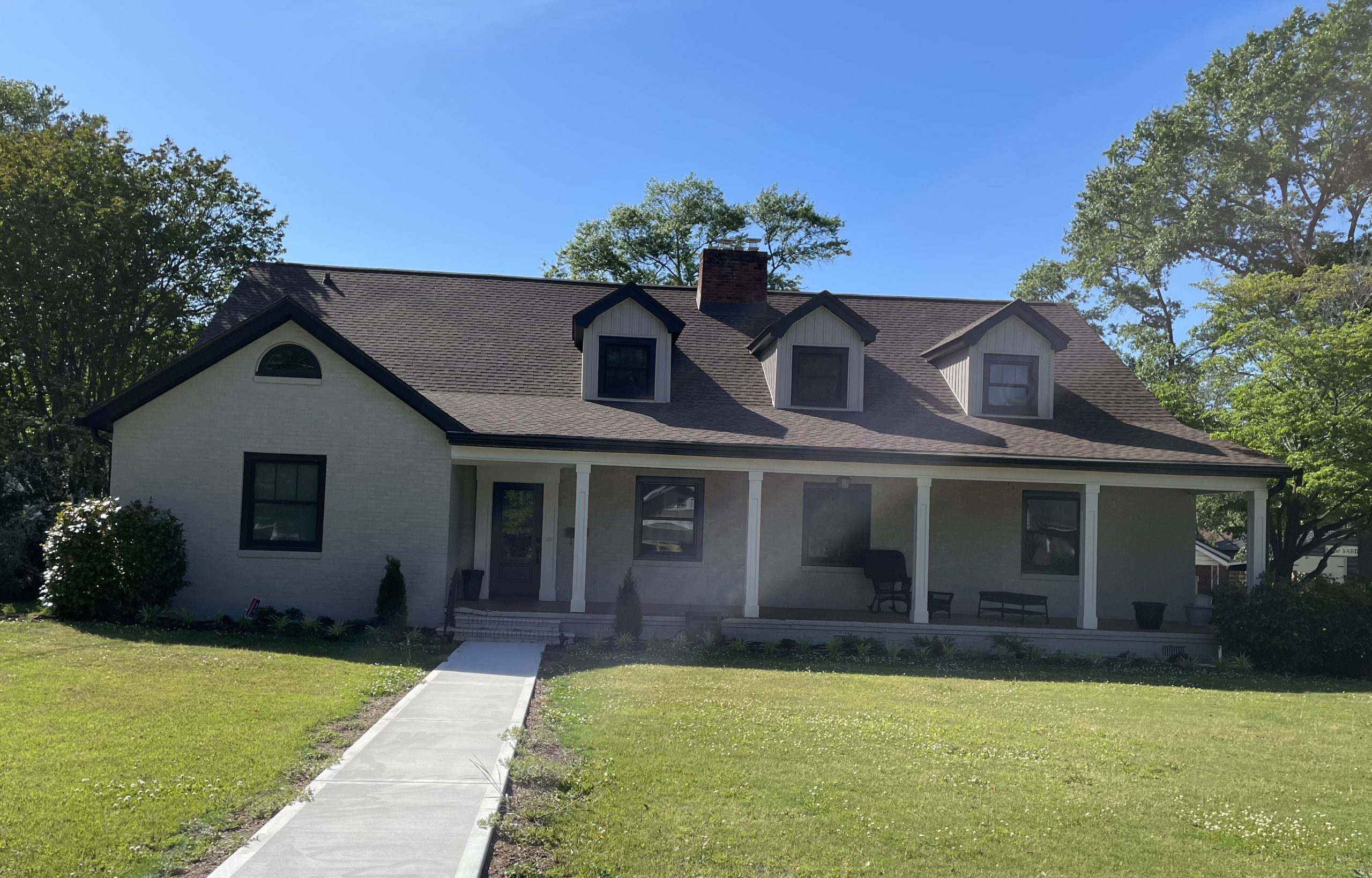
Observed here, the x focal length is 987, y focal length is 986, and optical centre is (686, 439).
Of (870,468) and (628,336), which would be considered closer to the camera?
(870,468)

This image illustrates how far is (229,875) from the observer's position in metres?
4.91

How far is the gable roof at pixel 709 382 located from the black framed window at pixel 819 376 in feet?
1.51

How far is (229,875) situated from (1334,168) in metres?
33.1

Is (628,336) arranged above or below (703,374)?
above

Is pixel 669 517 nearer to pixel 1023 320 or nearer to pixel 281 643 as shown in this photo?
pixel 281 643

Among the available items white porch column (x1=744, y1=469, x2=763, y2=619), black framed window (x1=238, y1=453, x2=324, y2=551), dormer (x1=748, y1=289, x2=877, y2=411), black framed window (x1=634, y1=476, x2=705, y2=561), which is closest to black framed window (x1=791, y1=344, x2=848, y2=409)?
dormer (x1=748, y1=289, x2=877, y2=411)

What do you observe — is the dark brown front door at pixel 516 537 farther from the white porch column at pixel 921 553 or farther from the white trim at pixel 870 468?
the white porch column at pixel 921 553

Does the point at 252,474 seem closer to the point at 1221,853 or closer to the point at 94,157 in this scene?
the point at 94,157

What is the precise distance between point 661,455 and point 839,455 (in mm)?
2648

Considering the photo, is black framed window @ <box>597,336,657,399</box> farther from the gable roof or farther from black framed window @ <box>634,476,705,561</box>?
black framed window @ <box>634,476,705,561</box>

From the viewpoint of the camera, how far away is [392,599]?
1395 centimetres

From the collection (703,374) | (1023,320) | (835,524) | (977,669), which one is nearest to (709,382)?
(703,374)

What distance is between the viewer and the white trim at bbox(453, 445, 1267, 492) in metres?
14.5

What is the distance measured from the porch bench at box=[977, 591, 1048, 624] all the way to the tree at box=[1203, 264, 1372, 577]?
4.49m
